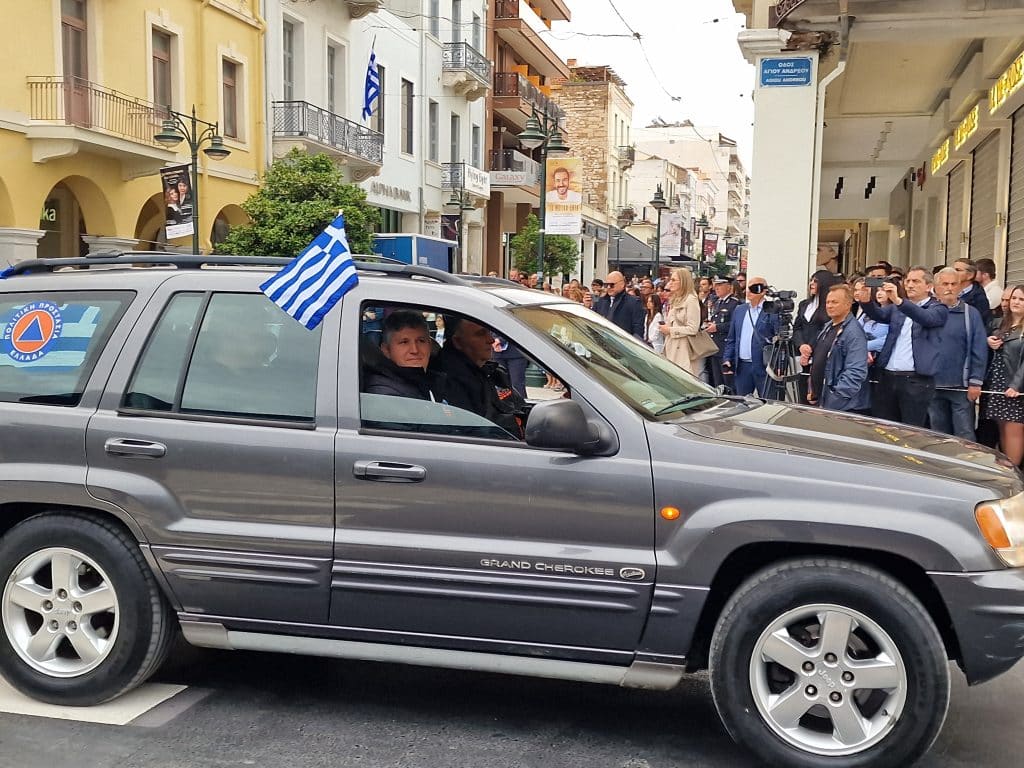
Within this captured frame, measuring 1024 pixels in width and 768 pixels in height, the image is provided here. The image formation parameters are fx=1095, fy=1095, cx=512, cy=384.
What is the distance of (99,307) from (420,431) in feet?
5.05

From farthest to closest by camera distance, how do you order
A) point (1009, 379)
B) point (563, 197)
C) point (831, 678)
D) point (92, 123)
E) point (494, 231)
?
point (494, 231)
point (563, 197)
point (92, 123)
point (1009, 379)
point (831, 678)

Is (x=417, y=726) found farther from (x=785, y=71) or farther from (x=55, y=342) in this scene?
(x=785, y=71)

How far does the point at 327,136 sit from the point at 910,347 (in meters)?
20.4

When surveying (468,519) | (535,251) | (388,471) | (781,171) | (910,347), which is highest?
(535,251)

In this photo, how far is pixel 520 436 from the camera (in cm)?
410

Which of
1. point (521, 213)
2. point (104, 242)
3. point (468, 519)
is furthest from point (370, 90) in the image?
point (468, 519)

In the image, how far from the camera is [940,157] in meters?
20.6

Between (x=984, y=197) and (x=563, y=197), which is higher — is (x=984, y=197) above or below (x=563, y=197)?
below

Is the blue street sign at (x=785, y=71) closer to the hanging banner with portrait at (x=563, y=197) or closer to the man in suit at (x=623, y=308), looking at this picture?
the man in suit at (x=623, y=308)

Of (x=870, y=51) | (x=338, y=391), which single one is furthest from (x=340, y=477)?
(x=870, y=51)

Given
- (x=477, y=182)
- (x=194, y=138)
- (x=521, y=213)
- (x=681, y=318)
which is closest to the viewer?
(x=681, y=318)

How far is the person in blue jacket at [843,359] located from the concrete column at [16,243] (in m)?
14.1

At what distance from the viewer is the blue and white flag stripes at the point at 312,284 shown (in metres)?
4.27

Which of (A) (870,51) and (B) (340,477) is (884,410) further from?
(A) (870,51)
